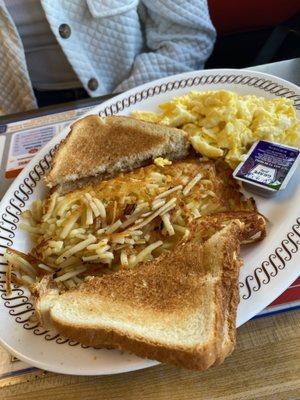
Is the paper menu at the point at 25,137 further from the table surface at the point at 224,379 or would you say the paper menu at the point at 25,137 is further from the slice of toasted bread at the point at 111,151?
the table surface at the point at 224,379

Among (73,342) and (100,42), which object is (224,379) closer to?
(73,342)

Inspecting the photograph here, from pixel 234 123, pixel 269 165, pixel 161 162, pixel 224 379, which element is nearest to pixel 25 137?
pixel 161 162

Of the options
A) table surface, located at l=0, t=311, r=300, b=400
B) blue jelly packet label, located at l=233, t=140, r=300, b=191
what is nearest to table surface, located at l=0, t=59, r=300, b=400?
table surface, located at l=0, t=311, r=300, b=400

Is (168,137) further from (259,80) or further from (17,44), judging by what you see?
(17,44)

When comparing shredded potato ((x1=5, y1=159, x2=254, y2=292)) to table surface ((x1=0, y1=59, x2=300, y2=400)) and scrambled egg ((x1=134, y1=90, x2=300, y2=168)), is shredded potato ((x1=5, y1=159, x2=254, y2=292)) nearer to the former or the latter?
scrambled egg ((x1=134, y1=90, x2=300, y2=168))

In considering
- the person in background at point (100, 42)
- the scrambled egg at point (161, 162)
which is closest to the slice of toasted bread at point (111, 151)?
the scrambled egg at point (161, 162)

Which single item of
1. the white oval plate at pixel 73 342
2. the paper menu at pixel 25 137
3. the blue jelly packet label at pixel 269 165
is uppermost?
the blue jelly packet label at pixel 269 165
